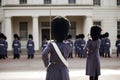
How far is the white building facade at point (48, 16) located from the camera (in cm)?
3362

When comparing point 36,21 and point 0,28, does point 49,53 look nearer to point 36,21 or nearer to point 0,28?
point 36,21

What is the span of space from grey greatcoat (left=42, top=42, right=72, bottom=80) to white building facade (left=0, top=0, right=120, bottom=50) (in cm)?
2606

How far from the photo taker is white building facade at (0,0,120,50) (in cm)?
3362

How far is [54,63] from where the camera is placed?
7434 millimetres

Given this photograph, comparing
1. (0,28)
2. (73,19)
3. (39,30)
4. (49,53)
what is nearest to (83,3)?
(73,19)

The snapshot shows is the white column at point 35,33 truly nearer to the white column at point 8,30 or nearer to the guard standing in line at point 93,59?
the white column at point 8,30

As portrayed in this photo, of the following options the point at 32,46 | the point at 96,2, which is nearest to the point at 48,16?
the point at 96,2

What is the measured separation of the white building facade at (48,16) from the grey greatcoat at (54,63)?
85.5ft

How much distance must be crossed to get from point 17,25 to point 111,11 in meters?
8.41

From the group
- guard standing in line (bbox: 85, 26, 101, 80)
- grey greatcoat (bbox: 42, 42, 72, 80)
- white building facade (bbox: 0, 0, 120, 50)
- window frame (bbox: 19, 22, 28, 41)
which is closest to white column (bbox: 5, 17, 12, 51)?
white building facade (bbox: 0, 0, 120, 50)

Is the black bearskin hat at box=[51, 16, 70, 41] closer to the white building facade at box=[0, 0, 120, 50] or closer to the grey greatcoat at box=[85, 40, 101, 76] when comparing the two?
the grey greatcoat at box=[85, 40, 101, 76]

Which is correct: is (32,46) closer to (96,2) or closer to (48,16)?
(48,16)

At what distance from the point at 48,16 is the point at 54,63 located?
27.4 metres

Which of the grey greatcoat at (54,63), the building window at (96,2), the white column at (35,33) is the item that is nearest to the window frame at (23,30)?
the white column at (35,33)
